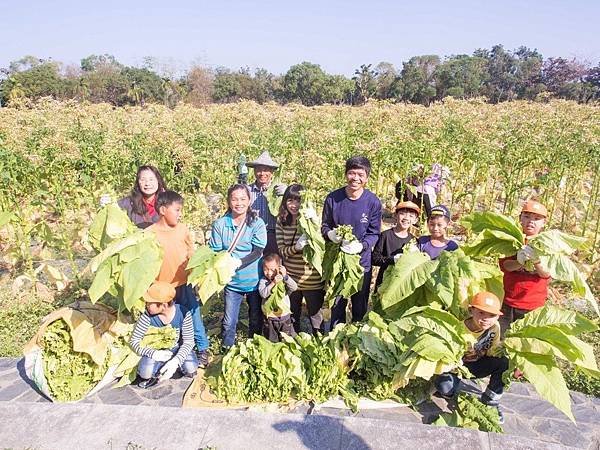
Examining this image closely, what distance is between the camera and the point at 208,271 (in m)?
3.42

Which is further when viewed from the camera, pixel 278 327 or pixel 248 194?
pixel 278 327

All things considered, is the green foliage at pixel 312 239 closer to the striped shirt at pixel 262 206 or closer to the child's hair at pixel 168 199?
the striped shirt at pixel 262 206

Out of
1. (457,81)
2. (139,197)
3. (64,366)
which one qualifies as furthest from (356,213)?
(457,81)

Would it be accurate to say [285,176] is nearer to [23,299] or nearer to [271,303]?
[271,303]

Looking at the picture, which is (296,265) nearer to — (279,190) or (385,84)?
(279,190)

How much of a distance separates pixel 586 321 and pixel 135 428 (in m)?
2.98

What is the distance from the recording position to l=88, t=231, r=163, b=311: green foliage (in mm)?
3293

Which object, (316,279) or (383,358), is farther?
(316,279)

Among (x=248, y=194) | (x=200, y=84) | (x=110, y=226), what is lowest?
(x=110, y=226)

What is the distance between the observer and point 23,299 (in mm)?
5066

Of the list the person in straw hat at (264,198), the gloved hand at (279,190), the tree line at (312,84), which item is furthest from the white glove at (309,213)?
the tree line at (312,84)

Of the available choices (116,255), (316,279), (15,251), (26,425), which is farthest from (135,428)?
(15,251)

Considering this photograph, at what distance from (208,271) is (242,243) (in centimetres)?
42

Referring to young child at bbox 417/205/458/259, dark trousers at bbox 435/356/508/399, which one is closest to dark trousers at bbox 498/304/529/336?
dark trousers at bbox 435/356/508/399
